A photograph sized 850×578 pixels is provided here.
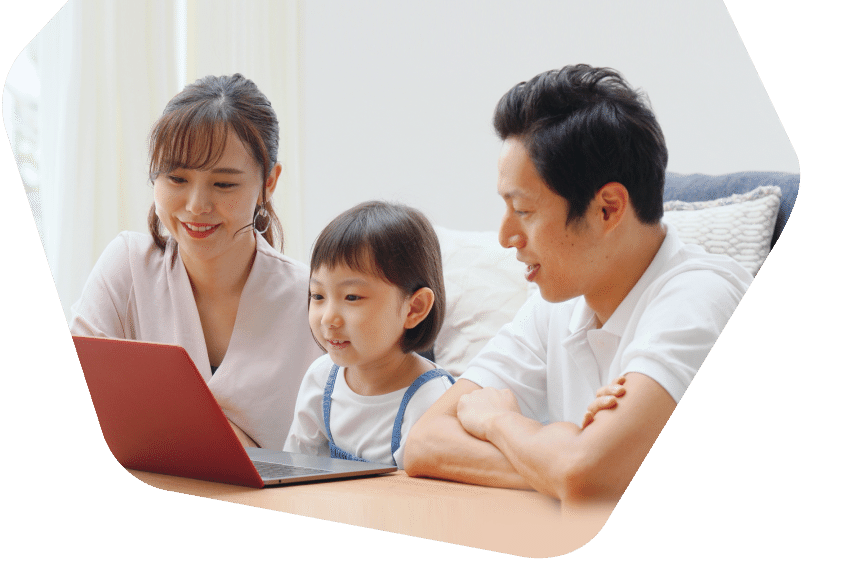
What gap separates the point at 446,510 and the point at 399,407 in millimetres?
282

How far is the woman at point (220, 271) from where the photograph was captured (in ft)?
4.78

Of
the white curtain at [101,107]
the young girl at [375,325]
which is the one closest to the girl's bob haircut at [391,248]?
the young girl at [375,325]

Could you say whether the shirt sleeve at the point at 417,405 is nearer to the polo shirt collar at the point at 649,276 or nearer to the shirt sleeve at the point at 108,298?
the polo shirt collar at the point at 649,276

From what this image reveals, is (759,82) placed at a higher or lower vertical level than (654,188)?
higher

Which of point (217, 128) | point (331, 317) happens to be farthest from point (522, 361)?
point (217, 128)

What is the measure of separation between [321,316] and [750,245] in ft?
2.12

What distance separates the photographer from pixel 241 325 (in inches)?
60.4

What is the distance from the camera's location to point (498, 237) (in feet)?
4.06

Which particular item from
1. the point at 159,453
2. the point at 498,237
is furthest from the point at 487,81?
the point at 159,453

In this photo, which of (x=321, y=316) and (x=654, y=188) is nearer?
(x=654, y=188)

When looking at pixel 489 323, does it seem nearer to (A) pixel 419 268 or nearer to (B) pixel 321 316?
(A) pixel 419 268

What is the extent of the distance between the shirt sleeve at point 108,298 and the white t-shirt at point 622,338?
26.7 inches

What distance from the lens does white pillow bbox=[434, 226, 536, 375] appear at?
1316mm

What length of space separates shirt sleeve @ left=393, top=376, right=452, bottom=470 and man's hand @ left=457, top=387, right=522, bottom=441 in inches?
4.9
